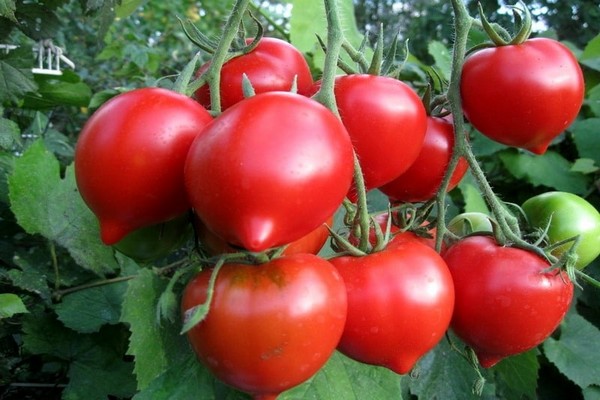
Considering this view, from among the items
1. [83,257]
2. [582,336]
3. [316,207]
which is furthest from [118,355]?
[582,336]

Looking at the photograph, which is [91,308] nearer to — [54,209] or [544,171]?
[54,209]

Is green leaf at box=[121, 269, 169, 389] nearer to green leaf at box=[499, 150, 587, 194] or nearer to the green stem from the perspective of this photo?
the green stem

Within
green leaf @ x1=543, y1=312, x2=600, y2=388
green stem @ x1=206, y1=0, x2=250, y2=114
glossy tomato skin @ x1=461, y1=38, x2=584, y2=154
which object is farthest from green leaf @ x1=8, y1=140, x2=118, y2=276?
green leaf @ x1=543, y1=312, x2=600, y2=388

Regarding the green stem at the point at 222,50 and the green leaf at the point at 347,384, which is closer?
the green stem at the point at 222,50

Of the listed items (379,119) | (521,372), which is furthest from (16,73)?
(521,372)

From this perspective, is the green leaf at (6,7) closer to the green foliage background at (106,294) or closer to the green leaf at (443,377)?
the green foliage background at (106,294)

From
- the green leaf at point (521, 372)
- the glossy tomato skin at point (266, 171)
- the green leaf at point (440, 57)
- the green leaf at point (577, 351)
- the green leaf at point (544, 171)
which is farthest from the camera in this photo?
the green leaf at point (440, 57)

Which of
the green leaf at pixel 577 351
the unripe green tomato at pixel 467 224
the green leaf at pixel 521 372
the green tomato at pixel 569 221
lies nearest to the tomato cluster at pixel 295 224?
the unripe green tomato at pixel 467 224
